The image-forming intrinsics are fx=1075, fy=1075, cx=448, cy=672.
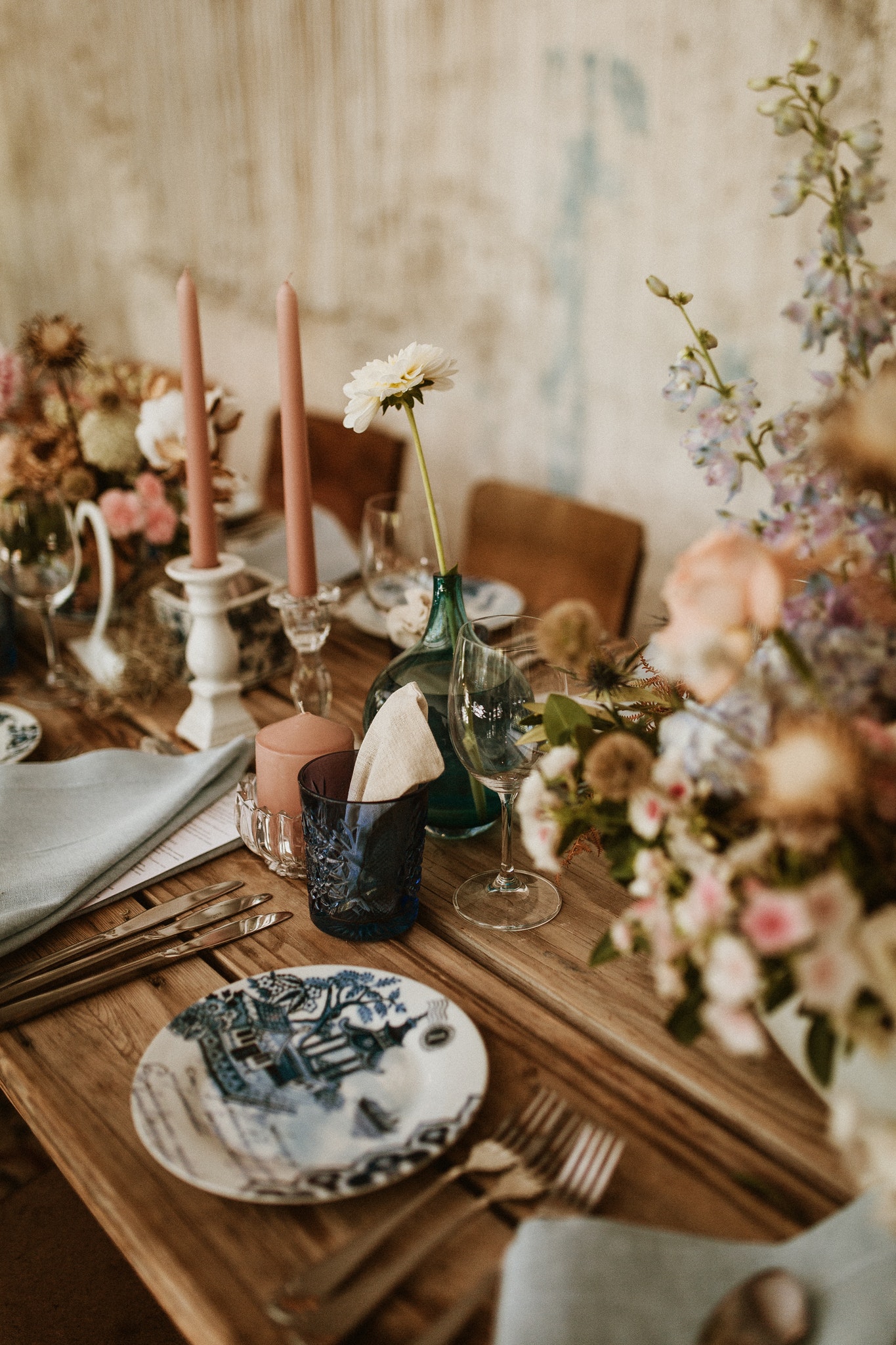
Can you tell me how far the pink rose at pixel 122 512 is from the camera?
50.0 inches

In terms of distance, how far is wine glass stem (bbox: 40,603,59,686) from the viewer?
1303 mm

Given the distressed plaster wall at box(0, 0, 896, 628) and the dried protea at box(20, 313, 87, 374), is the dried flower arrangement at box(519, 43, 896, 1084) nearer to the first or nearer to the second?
the dried protea at box(20, 313, 87, 374)

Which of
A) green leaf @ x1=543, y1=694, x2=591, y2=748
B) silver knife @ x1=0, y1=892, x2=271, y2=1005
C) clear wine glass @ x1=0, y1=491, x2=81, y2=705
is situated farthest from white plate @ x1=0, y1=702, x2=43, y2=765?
green leaf @ x1=543, y1=694, x2=591, y2=748

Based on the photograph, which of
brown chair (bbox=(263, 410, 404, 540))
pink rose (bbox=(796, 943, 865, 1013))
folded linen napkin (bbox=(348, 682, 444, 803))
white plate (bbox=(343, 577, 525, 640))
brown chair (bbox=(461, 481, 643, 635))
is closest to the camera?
pink rose (bbox=(796, 943, 865, 1013))

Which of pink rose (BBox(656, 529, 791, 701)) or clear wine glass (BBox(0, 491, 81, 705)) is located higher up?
pink rose (BBox(656, 529, 791, 701))

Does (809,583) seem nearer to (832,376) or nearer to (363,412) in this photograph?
(832,376)

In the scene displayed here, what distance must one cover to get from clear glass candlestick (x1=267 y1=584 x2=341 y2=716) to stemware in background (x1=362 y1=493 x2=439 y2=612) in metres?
0.24

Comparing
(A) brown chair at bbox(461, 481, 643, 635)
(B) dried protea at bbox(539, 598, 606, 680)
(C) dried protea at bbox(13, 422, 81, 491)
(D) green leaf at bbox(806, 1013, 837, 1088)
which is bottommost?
(A) brown chair at bbox(461, 481, 643, 635)

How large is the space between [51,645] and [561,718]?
0.82m

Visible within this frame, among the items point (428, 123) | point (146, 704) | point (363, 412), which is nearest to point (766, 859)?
point (363, 412)

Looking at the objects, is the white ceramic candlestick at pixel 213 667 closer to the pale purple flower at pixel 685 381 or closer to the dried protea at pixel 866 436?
the pale purple flower at pixel 685 381

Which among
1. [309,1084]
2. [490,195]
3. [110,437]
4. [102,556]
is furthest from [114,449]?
[490,195]

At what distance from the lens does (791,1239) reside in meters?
0.55

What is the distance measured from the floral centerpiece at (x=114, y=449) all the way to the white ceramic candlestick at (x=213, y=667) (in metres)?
0.18
